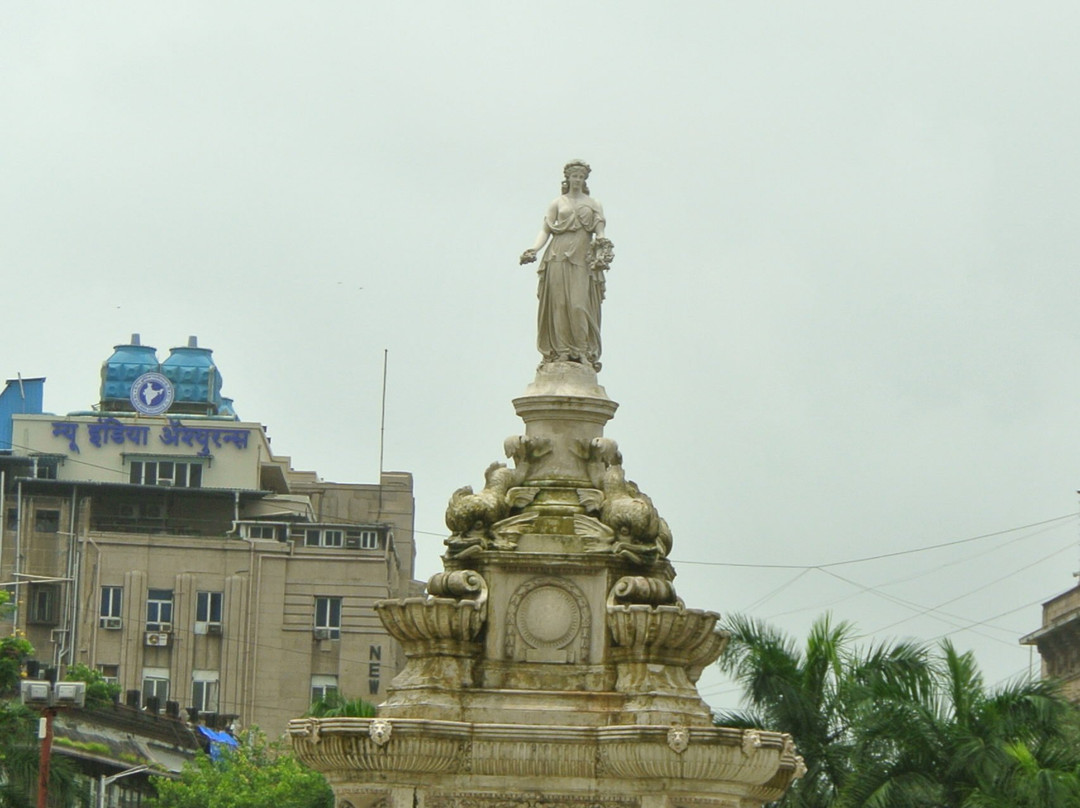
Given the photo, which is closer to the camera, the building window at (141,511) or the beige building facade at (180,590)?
the beige building facade at (180,590)

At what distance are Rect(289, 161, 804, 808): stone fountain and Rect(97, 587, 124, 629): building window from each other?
67.1 m

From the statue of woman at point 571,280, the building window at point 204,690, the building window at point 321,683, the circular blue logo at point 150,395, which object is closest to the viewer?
the statue of woman at point 571,280

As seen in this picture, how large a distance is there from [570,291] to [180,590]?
219 ft

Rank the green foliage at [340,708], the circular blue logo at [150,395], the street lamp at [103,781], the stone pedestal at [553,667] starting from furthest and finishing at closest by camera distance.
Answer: the circular blue logo at [150,395], the street lamp at [103,781], the green foliage at [340,708], the stone pedestal at [553,667]

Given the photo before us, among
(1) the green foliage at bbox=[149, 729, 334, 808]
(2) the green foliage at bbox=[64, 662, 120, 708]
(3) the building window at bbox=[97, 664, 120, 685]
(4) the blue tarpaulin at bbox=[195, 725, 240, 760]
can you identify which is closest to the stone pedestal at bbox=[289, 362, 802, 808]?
(1) the green foliage at bbox=[149, 729, 334, 808]

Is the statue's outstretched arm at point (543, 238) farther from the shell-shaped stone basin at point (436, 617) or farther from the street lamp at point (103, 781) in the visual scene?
the street lamp at point (103, 781)

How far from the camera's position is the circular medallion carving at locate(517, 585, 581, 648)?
37562 millimetres

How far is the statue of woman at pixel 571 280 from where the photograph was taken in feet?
130

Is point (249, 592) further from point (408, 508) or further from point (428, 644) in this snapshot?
point (428, 644)

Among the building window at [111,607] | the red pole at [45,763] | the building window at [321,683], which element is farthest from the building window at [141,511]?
the red pole at [45,763]

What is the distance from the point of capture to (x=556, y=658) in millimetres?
37531

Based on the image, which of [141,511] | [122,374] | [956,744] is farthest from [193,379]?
[956,744]

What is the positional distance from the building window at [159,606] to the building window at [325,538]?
700 cm

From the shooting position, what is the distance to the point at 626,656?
122 ft
